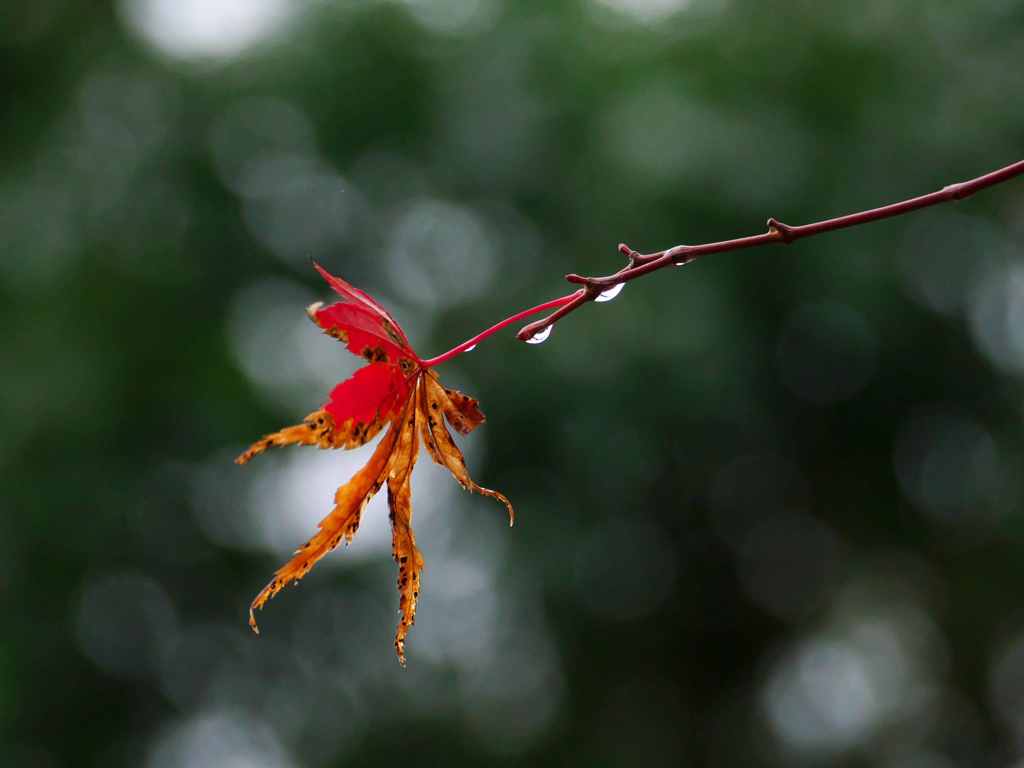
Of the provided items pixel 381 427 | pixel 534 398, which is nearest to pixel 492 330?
pixel 381 427

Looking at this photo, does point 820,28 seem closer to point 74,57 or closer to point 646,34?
point 646,34

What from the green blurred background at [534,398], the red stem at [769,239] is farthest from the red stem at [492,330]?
the green blurred background at [534,398]

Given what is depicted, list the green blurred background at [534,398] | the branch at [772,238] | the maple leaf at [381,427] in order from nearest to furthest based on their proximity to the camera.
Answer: the branch at [772,238] < the maple leaf at [381,427] < the green blurred background at [534,398]

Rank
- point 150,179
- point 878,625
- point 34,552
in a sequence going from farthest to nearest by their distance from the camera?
point 878,625 → point 150,179 → point 34,552

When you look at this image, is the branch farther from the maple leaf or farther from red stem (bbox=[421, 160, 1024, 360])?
the maple leaf

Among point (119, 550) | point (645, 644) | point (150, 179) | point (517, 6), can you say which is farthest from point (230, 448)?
point (517, 6)

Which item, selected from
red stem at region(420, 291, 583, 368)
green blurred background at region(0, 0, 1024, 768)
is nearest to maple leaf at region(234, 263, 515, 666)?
red stem at region(420, 291, 583, 368)

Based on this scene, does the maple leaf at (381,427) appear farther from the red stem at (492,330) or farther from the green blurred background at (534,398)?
the green blurred background at (534,398)

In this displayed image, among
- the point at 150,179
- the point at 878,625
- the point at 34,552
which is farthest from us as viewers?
the point at 878,625
